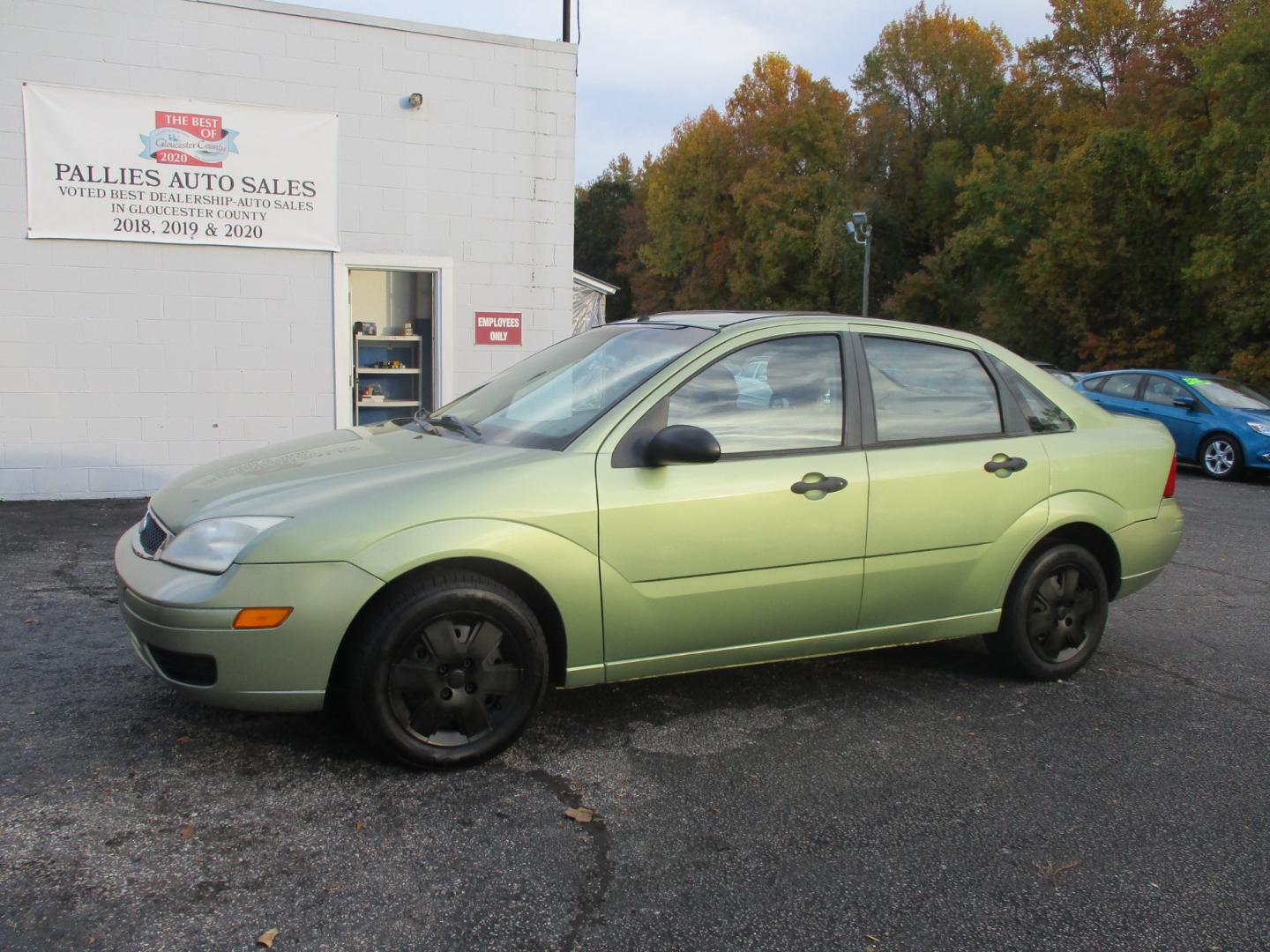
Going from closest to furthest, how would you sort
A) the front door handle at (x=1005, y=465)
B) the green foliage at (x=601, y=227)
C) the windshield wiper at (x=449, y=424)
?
the windshield wiper at (x=449, y=424)
the front door handle at (x=1005, y=465)
the green foliage at (x=601, y=227)

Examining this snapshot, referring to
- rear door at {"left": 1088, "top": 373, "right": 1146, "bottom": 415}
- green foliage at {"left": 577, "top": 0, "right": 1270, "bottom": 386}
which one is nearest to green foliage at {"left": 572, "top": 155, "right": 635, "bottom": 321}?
green foliage at {"left": 577, "top": 0, "right": 1270, "bottom": 386}

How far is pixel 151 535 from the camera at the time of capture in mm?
3854

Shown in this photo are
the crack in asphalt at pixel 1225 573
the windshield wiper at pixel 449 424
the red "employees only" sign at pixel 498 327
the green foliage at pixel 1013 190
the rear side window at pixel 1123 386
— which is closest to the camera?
the windshield wiper at pixel 449 424

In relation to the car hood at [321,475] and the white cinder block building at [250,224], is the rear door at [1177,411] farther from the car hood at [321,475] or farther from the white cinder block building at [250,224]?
the car hood at [321,475]

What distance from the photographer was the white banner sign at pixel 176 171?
931cm

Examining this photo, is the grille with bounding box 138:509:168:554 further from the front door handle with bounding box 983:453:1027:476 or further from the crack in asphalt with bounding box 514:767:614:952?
the front door handle with bounding box 983:453:1027:476

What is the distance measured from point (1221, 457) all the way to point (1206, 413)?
2.29 feet

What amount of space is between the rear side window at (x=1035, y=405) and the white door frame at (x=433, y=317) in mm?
6989

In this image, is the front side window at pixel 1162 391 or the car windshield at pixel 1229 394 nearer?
the car windshield at pixel 1229 394

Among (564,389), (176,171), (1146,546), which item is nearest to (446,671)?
(564,389)

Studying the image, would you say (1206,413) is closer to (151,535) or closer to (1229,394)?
(1229,394)

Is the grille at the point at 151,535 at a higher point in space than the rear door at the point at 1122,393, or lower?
lower

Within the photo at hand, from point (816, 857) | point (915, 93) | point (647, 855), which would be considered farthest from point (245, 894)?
point (915, 93)

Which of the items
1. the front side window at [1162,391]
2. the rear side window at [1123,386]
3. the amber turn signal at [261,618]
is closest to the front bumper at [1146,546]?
the amber turn signal at [261,618]
